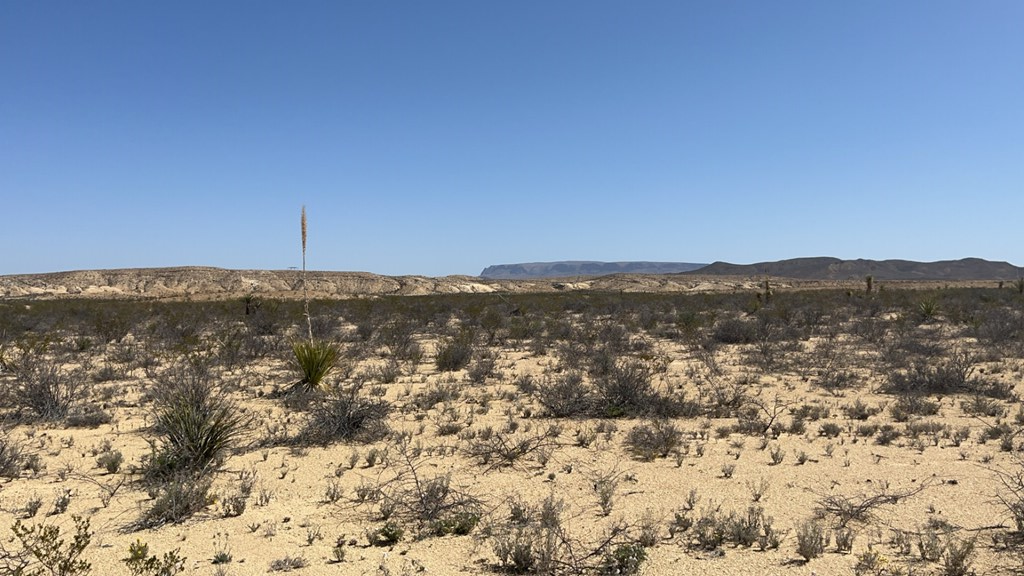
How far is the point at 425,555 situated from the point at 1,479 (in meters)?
4.40

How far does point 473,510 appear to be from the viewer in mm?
4703

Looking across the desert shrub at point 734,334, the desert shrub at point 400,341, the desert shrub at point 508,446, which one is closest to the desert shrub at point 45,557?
the desert shrub at point 508,446

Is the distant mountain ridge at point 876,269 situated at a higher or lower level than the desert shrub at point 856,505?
higher

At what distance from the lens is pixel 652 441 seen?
21.0ft

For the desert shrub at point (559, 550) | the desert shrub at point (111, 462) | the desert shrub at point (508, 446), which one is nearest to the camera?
the desert shrub at point (559, 550)

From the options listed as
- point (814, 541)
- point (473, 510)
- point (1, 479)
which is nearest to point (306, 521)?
point (473, 510)

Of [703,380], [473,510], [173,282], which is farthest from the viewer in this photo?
[173,282]

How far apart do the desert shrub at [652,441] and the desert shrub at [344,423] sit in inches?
117

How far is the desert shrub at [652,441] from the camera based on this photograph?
620 cm

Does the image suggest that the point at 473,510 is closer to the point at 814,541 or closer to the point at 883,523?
the point at 814,541

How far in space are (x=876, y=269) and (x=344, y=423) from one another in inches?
5694

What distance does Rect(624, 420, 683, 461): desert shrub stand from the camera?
20.4ft

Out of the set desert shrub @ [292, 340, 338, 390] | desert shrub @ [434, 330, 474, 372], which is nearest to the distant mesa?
desert shrub @ [434, 330, 474, 372]

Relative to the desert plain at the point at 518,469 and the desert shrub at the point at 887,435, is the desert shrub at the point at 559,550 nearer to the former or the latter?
the desert plain at the point at 518,469
